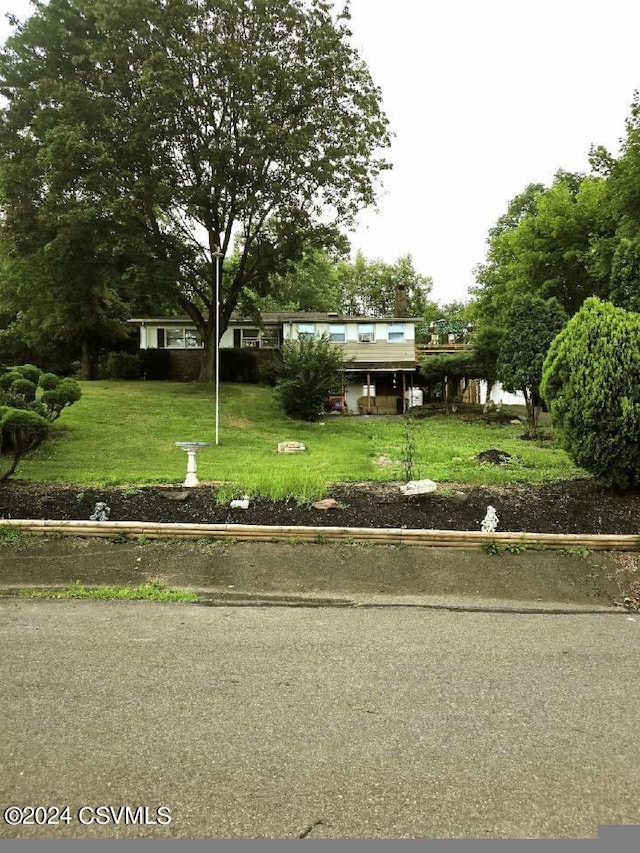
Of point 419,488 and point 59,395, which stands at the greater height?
point 59,395

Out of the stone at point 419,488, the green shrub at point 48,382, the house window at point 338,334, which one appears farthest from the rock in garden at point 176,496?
the house window at point 338,334

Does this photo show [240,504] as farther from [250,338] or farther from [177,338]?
[177,338]

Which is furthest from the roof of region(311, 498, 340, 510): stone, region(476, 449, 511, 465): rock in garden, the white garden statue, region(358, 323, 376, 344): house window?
the white garden statue

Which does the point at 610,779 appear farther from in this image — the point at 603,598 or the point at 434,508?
the point at 434,508

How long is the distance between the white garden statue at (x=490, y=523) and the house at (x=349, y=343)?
60.8 feet

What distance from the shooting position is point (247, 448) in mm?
12766

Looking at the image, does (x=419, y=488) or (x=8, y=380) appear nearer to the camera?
(x=419, y=488)

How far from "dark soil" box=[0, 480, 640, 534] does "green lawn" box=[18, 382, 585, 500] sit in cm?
48

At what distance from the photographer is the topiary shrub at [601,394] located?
601 cm

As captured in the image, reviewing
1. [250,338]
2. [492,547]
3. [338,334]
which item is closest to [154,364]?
[250,338]

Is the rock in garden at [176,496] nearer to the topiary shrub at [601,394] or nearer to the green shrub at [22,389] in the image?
the green shrub at [22,389]

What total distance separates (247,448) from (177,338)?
1789 cm

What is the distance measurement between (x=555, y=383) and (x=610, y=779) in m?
5.31

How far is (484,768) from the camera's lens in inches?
83.7
